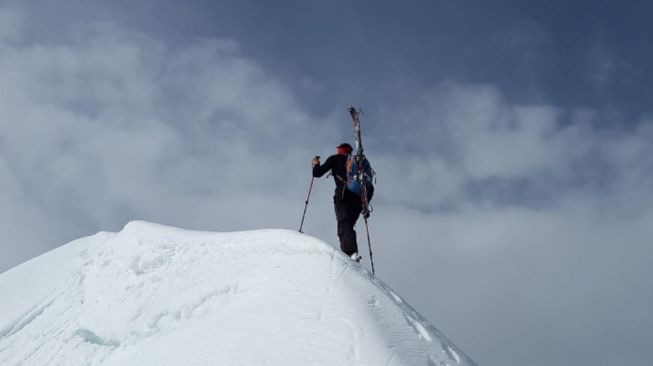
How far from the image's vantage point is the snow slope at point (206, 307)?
13.5 feet

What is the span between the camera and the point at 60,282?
8070 mm

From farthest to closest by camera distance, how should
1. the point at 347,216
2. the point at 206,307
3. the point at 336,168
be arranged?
the point at 336,168 < the point at 347,216 < the point at 206,307

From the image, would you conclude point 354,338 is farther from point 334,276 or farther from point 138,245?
point 138,245

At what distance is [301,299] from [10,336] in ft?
17.0

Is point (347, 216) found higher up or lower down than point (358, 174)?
lower down

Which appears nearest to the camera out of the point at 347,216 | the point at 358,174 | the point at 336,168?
the point at 347,216

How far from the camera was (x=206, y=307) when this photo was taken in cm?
538

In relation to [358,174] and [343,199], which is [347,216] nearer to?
[343,199]

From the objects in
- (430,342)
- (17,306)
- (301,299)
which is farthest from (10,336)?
(430,342)

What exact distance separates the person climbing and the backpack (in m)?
0.07

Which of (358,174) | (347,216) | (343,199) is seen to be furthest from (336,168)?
(347,216)

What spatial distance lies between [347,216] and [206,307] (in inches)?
125

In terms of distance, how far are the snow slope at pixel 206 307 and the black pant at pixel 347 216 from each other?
5.84 ft

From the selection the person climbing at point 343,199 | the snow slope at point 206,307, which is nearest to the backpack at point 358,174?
the person climbing at point 343,199
